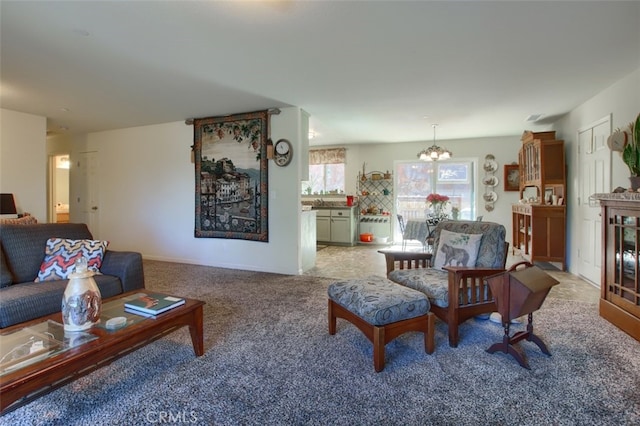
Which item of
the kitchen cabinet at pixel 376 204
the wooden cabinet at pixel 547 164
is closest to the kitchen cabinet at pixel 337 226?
Answer: the kitchen cabinet at pixel 376 204

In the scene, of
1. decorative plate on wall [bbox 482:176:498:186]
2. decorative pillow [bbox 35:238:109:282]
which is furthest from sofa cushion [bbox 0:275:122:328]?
decorative plate on wall [bbox 482:176:498:186]

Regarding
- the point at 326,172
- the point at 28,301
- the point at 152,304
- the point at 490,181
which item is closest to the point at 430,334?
the point at 152,304

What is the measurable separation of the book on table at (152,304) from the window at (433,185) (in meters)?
5.87

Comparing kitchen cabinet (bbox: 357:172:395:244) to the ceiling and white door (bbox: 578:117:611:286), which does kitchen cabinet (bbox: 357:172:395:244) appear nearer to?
the ceiling

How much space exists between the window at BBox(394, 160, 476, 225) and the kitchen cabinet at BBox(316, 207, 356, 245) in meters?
1.23

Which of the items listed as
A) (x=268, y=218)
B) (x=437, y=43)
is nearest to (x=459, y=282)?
(x=437, y=43)

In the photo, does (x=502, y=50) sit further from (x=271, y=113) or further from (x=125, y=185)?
(x=125, y=185)

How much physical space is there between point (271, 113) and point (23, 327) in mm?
3538

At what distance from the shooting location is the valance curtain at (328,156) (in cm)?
749

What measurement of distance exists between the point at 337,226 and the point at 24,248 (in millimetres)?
5260

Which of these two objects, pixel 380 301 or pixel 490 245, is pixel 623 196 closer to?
pixel 490 245

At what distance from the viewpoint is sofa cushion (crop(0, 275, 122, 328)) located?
6.57ft

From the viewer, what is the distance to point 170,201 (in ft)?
17.3

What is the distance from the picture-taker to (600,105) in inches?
146
